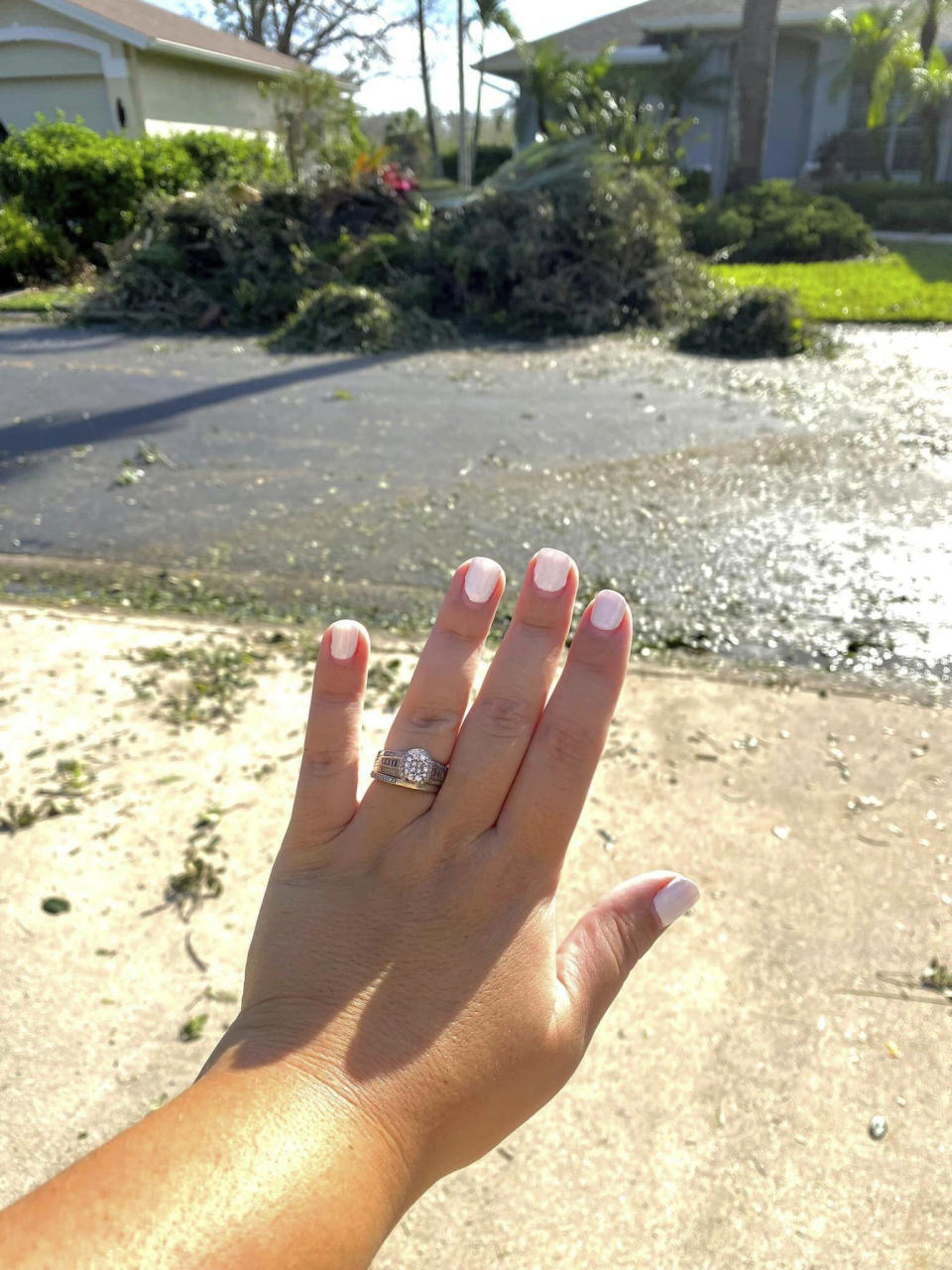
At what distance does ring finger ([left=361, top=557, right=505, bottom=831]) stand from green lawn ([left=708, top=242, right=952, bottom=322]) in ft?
32.3

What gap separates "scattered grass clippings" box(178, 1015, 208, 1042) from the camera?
208 cm

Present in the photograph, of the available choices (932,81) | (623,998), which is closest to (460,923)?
(623,998)

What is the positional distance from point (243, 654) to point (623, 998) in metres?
2.08

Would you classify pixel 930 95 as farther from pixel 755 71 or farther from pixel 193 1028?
pixel 193 1028

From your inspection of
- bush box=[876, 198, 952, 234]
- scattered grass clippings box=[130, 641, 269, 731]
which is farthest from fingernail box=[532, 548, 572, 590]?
bush box=[876, 198, 952, 234]

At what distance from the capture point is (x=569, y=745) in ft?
4.41

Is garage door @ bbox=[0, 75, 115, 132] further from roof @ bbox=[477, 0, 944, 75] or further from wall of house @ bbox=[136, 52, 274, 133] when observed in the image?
roof @ bbox=[477, 0, 944, 75]

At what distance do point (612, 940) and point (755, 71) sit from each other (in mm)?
19925

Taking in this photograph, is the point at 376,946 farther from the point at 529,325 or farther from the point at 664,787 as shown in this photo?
the point at 529,325

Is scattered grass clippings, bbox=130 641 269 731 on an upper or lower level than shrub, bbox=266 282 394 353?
lower

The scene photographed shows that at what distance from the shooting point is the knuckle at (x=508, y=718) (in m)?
1.35

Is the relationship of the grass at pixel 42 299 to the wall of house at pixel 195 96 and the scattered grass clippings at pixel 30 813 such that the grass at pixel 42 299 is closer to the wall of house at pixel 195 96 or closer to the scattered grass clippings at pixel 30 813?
the wall of house at pixel 195 96

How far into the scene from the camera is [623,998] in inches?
86.0

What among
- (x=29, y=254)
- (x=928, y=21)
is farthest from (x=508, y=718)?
(x=928, y=21)
